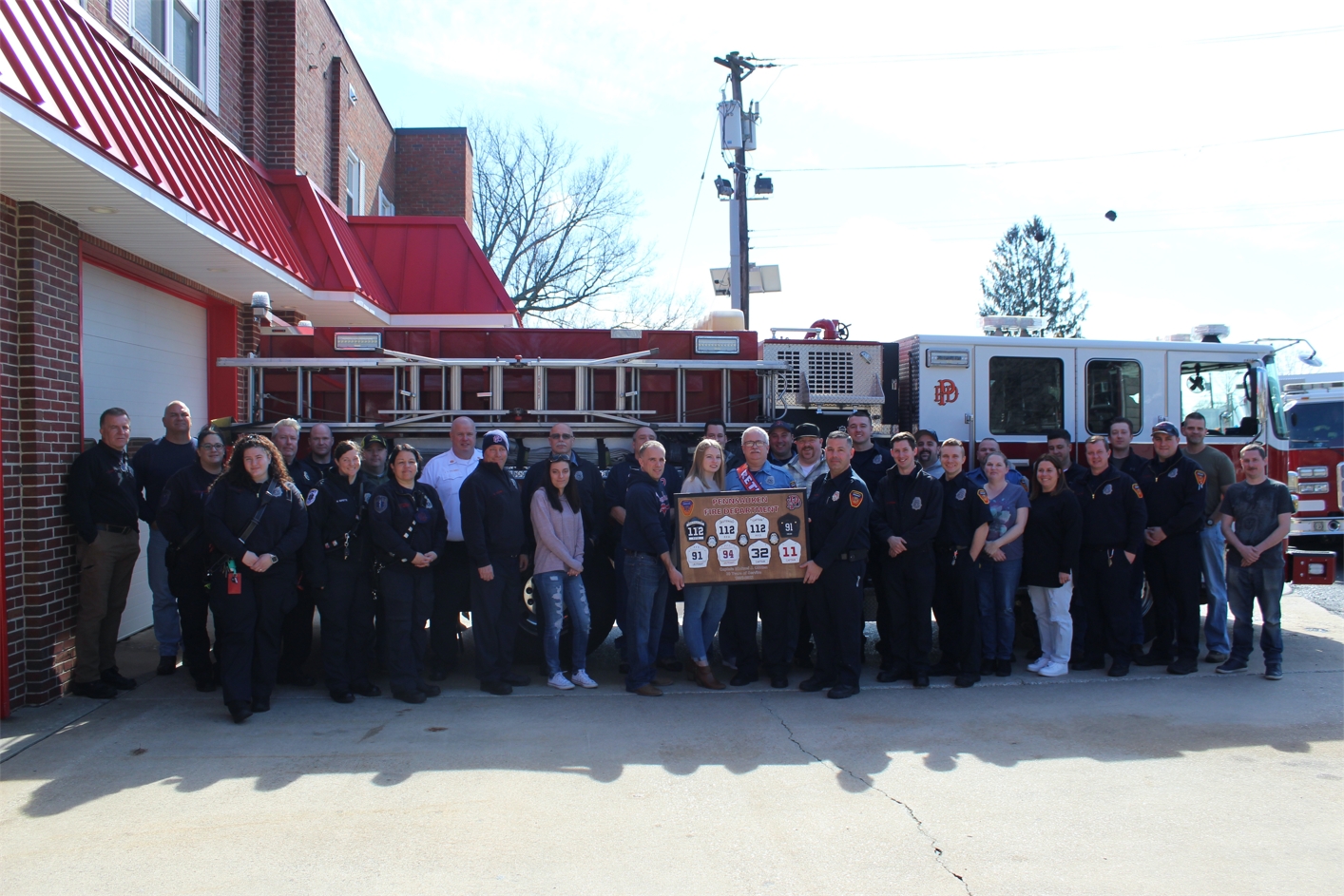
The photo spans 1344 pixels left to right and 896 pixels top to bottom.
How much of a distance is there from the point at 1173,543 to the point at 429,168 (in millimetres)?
18095

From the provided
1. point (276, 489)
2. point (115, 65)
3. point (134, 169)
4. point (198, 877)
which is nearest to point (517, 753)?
point (198, 877)

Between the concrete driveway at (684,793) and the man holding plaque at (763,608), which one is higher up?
the man holding plaque at (763,608)

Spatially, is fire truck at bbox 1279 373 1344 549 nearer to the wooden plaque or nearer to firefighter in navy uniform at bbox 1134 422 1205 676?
firefighter in navy uniform at bbox 1134 422 1205 676

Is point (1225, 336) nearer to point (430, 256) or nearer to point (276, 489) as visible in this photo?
point (276, 489)

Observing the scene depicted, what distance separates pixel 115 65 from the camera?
6.84 meters

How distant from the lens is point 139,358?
26.6ft

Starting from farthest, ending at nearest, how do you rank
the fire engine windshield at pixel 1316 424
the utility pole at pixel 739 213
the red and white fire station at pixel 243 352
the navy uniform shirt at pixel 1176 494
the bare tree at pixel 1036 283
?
1. the bare tree at pixel 1036 283
2. the utility pole at pixel 739 213
3. the fire engine windshield at pixel 1316 424
4. the navy uniform shirt at pixel 1176 494
5. the red and white fire station at pixel 243 352

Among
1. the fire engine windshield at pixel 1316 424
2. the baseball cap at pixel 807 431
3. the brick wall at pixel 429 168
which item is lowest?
the baseball cap at pixel 807 431

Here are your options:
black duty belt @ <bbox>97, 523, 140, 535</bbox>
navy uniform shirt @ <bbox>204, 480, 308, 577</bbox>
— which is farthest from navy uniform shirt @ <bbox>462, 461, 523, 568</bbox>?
black duty belt @ <bbox>97, 523, 140, 535</bbox>

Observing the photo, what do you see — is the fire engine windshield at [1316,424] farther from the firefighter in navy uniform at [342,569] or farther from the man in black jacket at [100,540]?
the man in black jacket at [100,540]

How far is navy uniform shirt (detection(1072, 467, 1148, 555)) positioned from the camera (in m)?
7.03

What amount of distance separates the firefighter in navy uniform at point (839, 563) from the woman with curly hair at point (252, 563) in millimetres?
3567

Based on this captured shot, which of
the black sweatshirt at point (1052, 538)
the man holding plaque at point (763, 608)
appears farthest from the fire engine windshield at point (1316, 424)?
the man holding plaque at point (763, 608)

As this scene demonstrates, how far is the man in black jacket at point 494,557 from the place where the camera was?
6.39 meters
